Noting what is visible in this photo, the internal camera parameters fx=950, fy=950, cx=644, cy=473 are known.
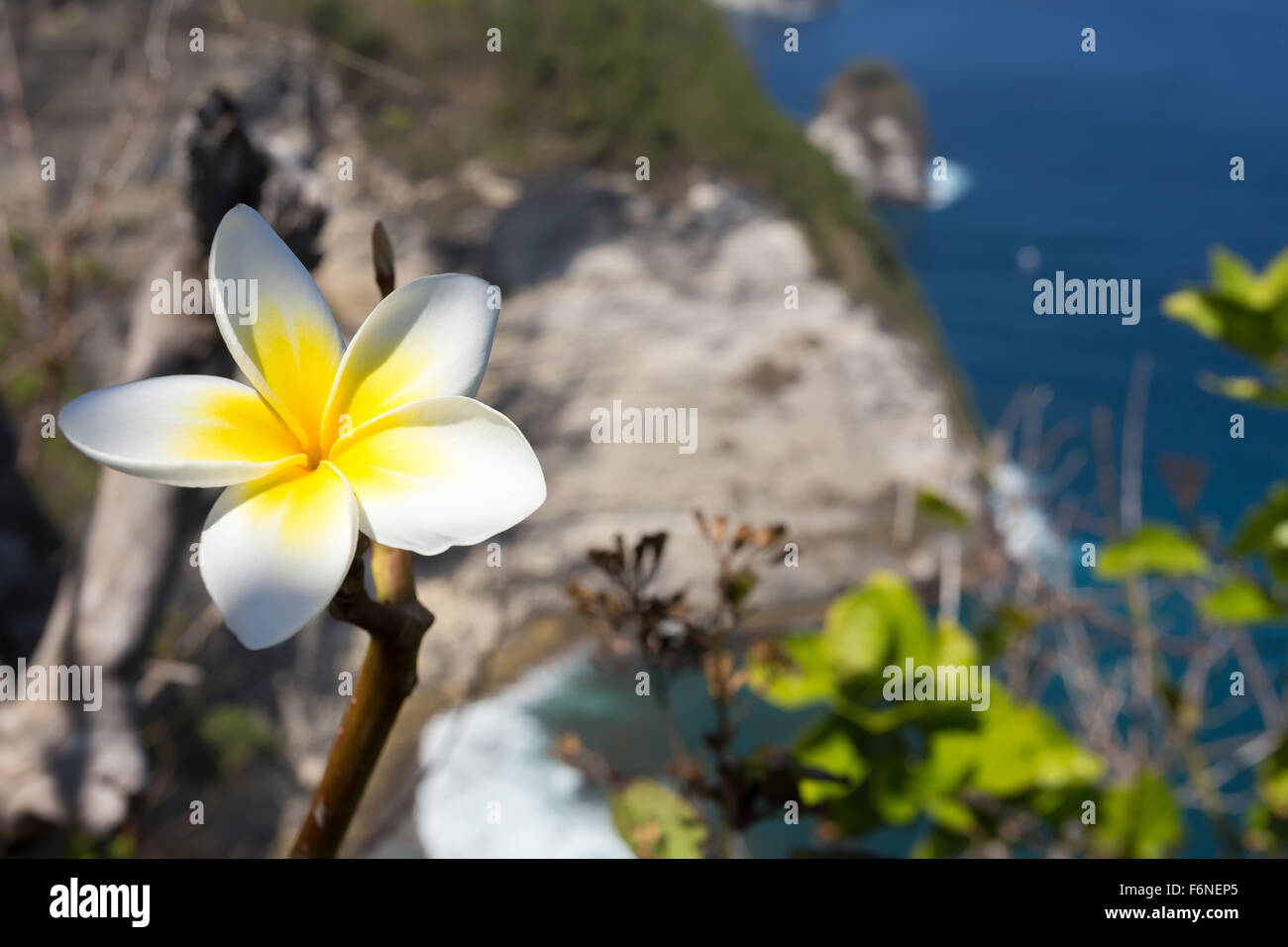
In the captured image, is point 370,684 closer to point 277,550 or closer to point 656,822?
point 277,550

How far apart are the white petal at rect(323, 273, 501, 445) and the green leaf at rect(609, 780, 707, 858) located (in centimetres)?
19

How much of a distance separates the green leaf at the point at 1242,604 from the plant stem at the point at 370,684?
2.24 ft

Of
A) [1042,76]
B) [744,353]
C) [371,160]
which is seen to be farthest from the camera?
[1042,76]

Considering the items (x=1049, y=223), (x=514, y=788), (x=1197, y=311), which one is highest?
(x=1049, y=223)

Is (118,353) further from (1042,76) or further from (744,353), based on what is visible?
(1042,76)

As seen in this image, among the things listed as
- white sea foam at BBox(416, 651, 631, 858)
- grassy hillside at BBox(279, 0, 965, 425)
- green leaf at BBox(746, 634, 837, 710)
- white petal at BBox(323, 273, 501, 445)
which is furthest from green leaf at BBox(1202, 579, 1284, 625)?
grassy hillside at BBox(279, 0, 965, 425)

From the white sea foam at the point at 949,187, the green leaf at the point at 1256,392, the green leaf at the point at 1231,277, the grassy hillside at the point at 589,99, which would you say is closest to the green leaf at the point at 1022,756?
the green leaf at the point at 1256,392

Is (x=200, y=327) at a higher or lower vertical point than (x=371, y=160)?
lower

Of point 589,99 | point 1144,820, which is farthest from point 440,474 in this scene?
point 589,99

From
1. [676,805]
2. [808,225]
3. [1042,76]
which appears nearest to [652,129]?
[808,225]

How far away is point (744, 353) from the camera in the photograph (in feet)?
10.7

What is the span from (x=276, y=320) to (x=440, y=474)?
0.16 ft

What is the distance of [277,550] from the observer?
16 centimetres
